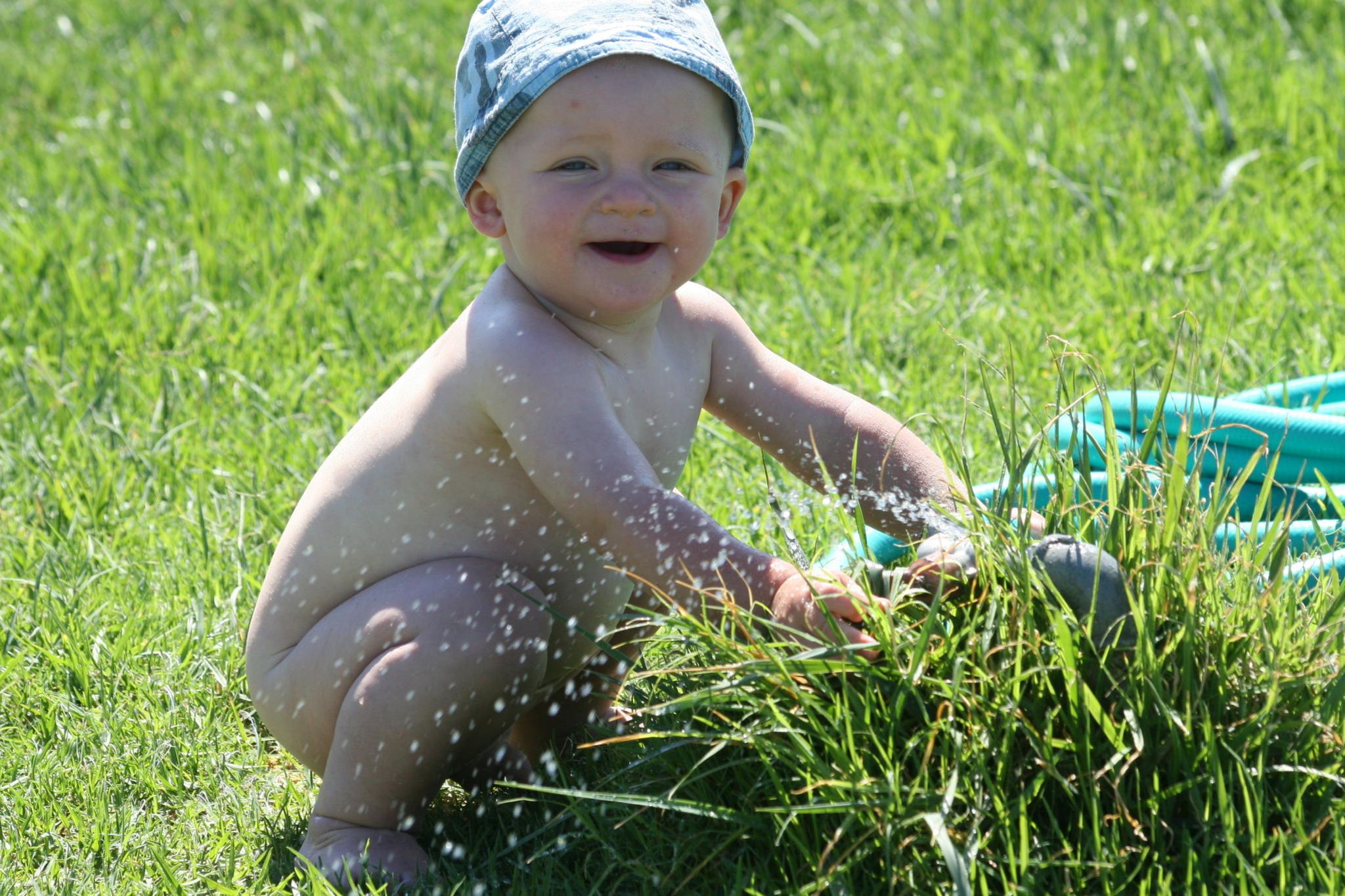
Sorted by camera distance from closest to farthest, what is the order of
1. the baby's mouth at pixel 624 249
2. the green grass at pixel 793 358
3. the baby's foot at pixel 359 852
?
1. the green grass at pixel 793 358
2. the baby's foot at pixel 359 852
3. the baby's mouth at pixel 624 249

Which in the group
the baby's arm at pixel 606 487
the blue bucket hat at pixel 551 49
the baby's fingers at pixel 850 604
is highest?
the blue bucket hat at pixel 551 49

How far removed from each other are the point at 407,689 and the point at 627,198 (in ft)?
2.47

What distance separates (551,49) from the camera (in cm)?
214

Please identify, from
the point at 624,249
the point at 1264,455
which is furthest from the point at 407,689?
the point at 1264,455

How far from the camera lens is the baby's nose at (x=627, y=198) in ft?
7.07

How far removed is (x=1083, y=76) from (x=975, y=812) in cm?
365

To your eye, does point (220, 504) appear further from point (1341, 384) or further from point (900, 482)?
point (1341, 384)

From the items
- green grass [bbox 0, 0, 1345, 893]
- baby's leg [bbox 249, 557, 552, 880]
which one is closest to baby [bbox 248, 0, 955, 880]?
baby's leg [bbox 249, 557, 552, 880]

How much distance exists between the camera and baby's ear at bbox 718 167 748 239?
2402 mm

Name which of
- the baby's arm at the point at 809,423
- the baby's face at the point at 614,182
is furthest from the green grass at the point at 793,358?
the baby's face at the point at 614,182

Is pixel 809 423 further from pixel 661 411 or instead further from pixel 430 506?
pixel 430 506

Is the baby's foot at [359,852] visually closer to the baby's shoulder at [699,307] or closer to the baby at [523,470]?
the baby at [523,470]

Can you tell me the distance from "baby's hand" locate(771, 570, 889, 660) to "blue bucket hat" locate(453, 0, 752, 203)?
0.76 metres

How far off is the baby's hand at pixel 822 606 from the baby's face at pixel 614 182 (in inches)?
21.1
